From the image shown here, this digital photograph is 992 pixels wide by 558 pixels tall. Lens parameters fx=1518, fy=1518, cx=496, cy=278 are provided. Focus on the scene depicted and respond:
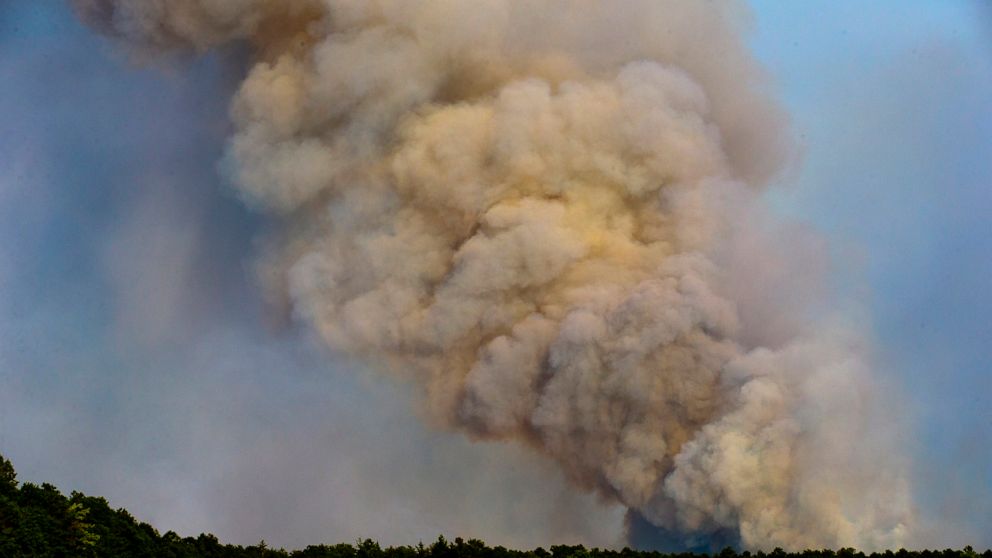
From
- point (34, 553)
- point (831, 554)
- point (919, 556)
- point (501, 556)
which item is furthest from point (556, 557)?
point (34, 553)

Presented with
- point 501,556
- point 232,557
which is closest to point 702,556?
point 501,556

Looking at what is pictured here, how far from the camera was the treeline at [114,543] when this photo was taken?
4112 cm

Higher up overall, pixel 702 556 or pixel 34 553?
pixel 702 556

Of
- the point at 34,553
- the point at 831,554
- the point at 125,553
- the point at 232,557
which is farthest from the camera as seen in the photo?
the point at 831,554

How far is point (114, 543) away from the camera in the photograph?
145ft

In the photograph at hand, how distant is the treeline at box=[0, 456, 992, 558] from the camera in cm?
4112

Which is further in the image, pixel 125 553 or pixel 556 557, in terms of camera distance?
pixel 556 557

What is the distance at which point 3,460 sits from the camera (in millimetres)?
50281

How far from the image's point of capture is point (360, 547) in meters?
50.2

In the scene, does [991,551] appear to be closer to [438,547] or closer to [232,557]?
[438,547]

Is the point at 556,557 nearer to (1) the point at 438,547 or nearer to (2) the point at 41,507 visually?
(1) the point at 438,547

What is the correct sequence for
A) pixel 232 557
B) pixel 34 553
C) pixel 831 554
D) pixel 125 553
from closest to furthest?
pixel 34 553 → pixel 125 553 → pixel 232 557 → pixel 831 554

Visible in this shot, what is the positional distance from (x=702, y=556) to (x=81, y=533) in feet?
66.8

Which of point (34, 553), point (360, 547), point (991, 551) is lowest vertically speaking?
→ point (34, 553)
